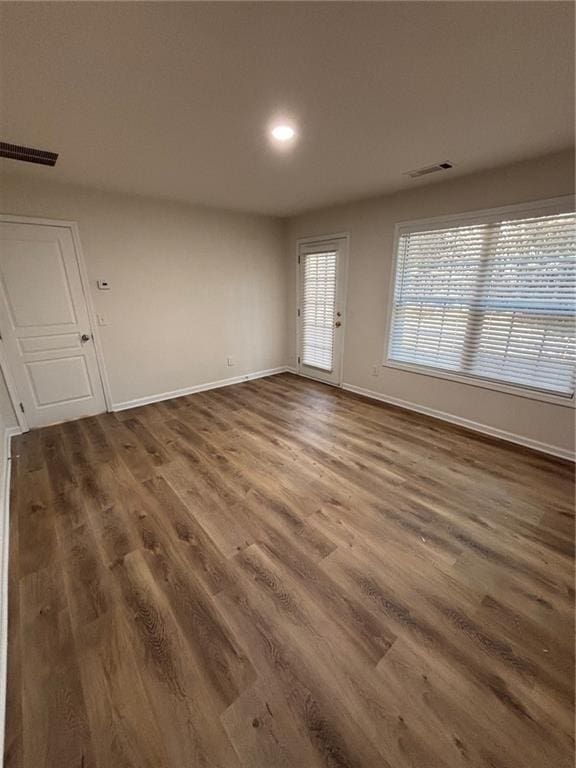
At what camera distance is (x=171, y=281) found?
12.3 ft

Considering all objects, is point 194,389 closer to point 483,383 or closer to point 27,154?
point 27,154

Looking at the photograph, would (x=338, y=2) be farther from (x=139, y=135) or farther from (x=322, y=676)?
(x=322, y=676)

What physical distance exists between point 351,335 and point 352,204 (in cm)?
164

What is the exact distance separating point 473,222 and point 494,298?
0.74 meters

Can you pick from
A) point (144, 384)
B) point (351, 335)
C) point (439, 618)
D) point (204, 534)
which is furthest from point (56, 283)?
point (439, 618)

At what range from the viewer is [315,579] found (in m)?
1.55

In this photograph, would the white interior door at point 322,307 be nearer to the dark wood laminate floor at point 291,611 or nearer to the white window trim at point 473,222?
the white window trim at point 473,222

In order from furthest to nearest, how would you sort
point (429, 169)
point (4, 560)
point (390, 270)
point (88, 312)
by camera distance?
point (390, 270) → point (88, 312) → point (429, 169) → point (4, 560)

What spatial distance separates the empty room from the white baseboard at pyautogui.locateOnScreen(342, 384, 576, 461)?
3cm

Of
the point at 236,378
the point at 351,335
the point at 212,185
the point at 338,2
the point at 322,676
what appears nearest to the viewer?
the point at 338,2

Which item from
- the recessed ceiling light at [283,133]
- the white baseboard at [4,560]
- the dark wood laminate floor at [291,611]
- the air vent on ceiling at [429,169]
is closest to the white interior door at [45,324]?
the white baseboard at [4,560]

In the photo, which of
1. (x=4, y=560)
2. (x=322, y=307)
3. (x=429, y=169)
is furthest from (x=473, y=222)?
(x=4, y=560)

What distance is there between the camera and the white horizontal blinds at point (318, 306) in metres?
4.22

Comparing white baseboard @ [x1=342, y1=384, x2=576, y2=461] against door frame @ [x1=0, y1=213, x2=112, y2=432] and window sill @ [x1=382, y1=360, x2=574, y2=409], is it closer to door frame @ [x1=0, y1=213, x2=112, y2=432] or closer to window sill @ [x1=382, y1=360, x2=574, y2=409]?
window sill @ [x1=382, y1=360, x2=574, y2=409]
